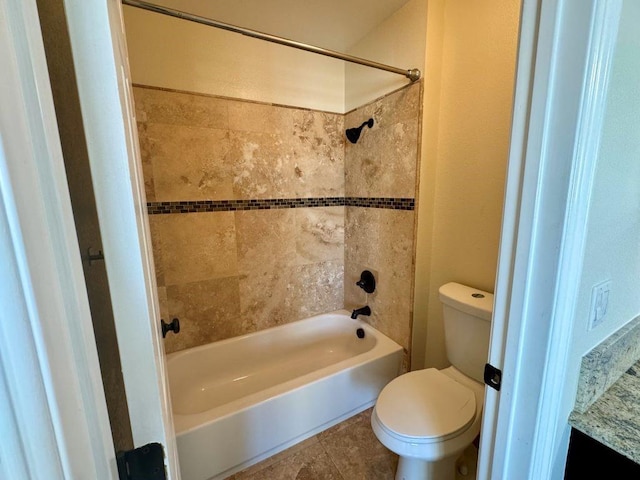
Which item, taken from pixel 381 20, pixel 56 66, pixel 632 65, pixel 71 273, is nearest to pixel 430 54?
pixel 381 20

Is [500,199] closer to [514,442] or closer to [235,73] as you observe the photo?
[514,442]

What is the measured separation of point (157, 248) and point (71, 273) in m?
1.58

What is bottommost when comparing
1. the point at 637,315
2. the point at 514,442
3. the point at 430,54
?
the point at 514,442

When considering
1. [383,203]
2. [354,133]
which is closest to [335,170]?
[354,133]

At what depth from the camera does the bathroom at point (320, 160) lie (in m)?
1.49

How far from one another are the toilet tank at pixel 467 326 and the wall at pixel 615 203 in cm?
58

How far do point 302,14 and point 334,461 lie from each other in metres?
2.51

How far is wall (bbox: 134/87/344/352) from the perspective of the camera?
1708mm

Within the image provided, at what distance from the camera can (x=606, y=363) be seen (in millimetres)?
718

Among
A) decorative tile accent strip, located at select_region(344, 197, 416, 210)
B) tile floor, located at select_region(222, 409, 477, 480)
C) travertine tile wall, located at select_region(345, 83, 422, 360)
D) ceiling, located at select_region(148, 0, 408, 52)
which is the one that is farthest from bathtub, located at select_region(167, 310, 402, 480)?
ceiling, located at select_region(148, 0, 408, 52)

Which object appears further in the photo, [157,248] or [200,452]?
[157,248]

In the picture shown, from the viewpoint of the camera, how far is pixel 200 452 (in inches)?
51.2

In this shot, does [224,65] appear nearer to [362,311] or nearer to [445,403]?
[362,311]

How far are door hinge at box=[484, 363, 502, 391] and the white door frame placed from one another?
761mm
